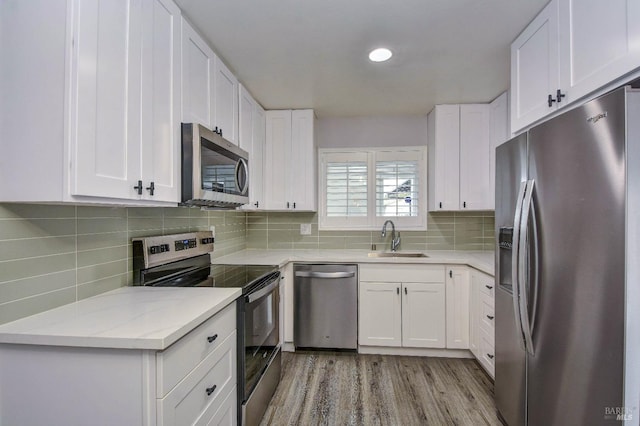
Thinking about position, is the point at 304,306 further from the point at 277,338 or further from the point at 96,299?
the point at 96,299

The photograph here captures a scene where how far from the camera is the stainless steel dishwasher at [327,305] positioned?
2766 mm

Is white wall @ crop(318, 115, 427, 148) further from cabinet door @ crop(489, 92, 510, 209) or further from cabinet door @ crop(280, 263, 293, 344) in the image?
cabinet door @ crop(280, 263, 293, 344)

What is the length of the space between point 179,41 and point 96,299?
133cm

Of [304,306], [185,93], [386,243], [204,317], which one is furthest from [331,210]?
[204,317]

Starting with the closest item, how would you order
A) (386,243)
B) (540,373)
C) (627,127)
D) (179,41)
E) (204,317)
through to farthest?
(627,127), (204,317), (540,373), (179,41), (386,243)

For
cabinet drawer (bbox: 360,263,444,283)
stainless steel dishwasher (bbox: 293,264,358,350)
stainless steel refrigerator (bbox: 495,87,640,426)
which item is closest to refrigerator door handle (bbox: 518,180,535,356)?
stainless steel refrigerator (bbox: 495,87,640,426)

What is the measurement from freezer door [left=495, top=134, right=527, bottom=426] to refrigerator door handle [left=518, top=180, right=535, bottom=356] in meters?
0.06

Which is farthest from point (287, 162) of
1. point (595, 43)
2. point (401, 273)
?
point (595, 43)

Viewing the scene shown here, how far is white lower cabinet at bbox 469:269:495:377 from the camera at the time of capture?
2.19 m

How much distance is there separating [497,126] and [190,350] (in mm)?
3005

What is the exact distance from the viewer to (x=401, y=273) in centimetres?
273

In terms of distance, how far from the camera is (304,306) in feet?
9.15

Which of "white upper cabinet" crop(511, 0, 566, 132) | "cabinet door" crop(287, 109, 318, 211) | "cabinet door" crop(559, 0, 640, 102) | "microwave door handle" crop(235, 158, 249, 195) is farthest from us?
"cabinet door" crop(287, 109, 318, 211)

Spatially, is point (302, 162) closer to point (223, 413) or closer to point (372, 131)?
point (372, 131)
